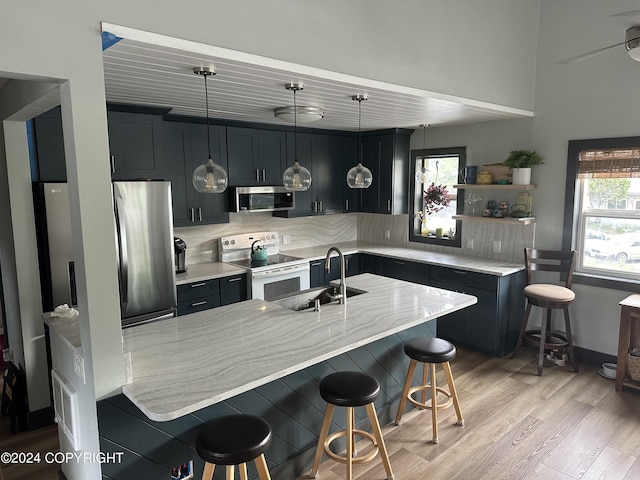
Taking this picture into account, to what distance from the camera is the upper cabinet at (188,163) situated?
162 inches

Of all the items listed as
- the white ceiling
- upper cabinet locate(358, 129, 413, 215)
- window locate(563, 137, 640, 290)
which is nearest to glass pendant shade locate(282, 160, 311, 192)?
the white ceiling

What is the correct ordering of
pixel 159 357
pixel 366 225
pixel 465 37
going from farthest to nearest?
pixel 366 225 → pixel 465 37 → pixel 159 357

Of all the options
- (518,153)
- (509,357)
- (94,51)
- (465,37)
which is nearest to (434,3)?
(465,37)

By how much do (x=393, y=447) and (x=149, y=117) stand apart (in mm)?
3190

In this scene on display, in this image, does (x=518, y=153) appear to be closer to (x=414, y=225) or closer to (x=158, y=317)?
(x=414, y=225)

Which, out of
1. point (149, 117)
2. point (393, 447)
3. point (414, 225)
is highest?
point (149, 117)

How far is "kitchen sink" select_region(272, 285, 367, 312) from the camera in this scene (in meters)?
3.18

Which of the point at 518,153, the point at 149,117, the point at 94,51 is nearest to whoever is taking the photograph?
the point at 94,51

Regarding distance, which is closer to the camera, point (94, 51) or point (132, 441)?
point (94, 51)

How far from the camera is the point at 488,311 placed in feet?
14.1

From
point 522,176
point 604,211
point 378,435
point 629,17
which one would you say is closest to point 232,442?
point 378,435

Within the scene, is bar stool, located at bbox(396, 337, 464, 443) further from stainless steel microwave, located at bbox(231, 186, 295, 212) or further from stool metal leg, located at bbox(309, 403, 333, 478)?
stainless steel microwave, located at bbox(231, 186, 295, 212)

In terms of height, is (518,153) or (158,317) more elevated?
(518,153)

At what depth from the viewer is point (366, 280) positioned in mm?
3738
